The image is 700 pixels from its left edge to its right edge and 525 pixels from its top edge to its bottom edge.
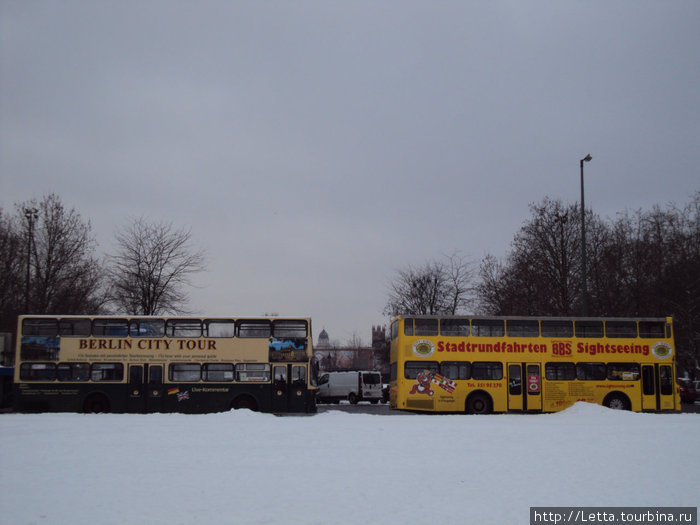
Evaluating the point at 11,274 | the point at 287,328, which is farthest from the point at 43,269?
the point at 287,328

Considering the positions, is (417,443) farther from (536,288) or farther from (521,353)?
(536,288)

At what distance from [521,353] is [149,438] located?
1569 centimetres

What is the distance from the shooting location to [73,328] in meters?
24.4

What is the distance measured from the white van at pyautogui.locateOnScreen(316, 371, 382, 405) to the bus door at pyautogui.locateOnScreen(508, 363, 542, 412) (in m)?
14.1

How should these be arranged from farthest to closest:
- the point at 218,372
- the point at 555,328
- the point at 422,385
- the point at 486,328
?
the point at 555,328, the point at 486,328, the point at 422,385, the point at 218,372

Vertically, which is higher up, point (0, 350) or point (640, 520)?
point (0, 350)

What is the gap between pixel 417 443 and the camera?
13328 mm

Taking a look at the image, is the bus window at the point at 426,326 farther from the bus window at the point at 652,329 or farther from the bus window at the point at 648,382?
the bus window at the point at 648,382

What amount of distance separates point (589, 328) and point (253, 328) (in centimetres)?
1281

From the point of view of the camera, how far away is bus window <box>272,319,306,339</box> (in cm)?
2477

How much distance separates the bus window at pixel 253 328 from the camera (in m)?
24.7

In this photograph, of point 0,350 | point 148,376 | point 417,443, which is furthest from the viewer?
point 0,350

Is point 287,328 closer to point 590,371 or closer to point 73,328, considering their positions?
point 73,328

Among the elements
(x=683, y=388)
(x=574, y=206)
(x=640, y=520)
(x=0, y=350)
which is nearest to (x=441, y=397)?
(x=640, y=520)
